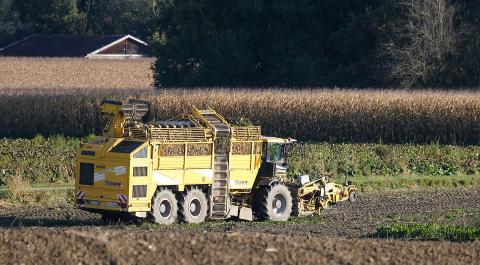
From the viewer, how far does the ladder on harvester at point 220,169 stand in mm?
30844

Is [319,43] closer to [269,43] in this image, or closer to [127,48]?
[269,43]

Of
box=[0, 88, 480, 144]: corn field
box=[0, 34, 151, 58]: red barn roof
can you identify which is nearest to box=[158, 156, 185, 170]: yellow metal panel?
box=[0, 88, 480, 144]: corn field

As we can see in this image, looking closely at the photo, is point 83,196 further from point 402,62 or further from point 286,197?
point 402,62

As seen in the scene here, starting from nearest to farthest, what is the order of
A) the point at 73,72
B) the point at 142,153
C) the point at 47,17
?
the point at 142,153 → the point at 73,72 → the point at 47,17

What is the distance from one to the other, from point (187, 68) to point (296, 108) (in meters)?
17.5

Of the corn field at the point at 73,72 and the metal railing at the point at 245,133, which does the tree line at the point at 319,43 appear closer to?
the corn field at the point at 73,72

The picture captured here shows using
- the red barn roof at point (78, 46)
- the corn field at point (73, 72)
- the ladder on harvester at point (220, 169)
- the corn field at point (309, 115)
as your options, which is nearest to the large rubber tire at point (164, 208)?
the ladder on harvester at point (220, 169)

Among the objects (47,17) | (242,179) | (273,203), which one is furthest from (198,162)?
(47,17)

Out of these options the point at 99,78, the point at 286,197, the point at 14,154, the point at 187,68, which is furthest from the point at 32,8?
the point at 286,197

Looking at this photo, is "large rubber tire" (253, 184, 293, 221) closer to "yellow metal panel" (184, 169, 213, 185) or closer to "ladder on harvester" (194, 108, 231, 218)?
"ladder on harvester" (194, 108, 231, 218)

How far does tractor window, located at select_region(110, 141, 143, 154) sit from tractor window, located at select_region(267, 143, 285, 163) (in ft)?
15.0

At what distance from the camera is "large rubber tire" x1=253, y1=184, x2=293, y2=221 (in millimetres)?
31828

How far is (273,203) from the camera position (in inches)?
1266

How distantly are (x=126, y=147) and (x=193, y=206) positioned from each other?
101 inches
